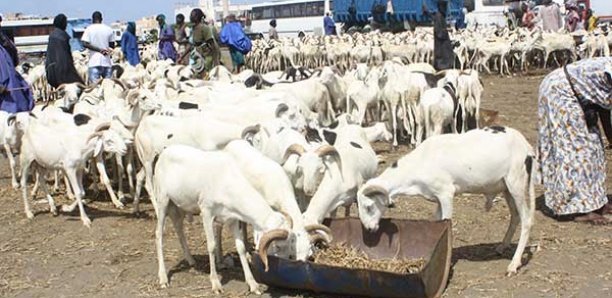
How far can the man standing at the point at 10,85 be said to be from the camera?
11195 millimetres

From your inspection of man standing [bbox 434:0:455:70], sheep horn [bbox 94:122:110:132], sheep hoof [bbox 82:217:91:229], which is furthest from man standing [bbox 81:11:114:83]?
man standing [bbox 434:0:455:70]

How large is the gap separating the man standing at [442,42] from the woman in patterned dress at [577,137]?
7.83 metres

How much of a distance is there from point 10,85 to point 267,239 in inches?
285

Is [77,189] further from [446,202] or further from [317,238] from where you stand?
[446,202]

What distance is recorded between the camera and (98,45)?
1353 cm

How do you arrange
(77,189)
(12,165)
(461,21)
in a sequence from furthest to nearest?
1. (461,21)
2. (12,165)
3. (77,189)

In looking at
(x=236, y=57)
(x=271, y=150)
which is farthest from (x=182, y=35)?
(x=271, y=150)

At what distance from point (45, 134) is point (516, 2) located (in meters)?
28.7

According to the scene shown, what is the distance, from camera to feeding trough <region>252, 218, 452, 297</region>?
217 inches

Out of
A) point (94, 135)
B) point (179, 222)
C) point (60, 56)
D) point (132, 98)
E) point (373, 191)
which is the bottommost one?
point (179, 222)

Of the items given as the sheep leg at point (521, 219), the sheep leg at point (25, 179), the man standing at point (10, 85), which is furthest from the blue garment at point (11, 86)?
the sheep leg at point (521, 219)

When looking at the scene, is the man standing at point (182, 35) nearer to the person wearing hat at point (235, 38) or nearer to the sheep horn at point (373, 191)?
the person wearing hat at point (235, 38)

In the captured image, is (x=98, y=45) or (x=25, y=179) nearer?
(x=25, y=179)

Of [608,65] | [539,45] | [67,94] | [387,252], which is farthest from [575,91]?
[539,45]
